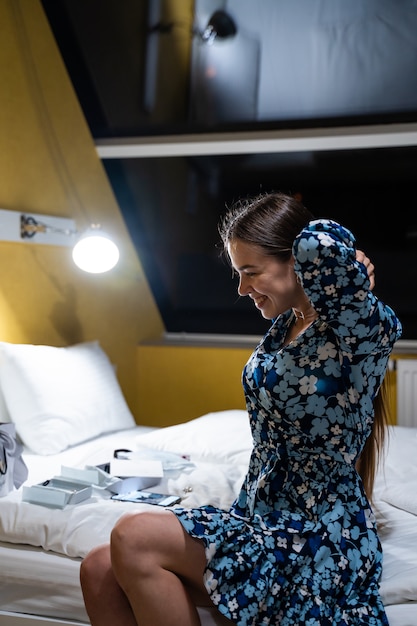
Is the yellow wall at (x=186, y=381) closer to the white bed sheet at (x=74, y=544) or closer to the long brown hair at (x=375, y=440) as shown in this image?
the white bed sheet at (x=74, y=544)

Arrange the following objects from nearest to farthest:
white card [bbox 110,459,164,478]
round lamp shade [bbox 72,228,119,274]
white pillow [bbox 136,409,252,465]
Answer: white card [bbox 110,459,164,478]
white pillow [bbox 136,409,252,465]
round lamp shade [bbox 72,228,119,274]

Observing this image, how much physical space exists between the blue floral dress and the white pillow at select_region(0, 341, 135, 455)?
1197 mm

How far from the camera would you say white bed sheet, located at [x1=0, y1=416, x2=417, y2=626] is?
166 centimetres

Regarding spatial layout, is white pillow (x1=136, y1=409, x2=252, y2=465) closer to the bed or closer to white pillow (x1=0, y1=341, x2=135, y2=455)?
the bed

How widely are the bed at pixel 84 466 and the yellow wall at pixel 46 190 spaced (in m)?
0.22

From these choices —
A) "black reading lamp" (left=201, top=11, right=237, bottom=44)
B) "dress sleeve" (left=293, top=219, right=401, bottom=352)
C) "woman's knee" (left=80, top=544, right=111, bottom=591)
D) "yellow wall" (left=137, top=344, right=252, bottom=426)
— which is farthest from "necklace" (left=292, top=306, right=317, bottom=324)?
"yellow wall" (left=137, top=344, right=252, bottom=426)

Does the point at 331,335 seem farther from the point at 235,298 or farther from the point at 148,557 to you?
the point at 235,298

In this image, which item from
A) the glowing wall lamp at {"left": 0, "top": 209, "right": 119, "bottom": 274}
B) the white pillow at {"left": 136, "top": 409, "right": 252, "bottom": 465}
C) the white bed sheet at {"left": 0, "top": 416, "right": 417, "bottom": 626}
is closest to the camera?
the white bed sheet at {"left": 0, "top": 416, "right": 417, "bottom": 626}

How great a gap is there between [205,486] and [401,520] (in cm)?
56

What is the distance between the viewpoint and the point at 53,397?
272 cm

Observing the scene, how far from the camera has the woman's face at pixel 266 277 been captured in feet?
5.55

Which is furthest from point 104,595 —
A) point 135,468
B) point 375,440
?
point 135,468

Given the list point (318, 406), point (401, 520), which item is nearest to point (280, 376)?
point (318, 406)

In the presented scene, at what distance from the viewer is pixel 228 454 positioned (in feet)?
8.27
